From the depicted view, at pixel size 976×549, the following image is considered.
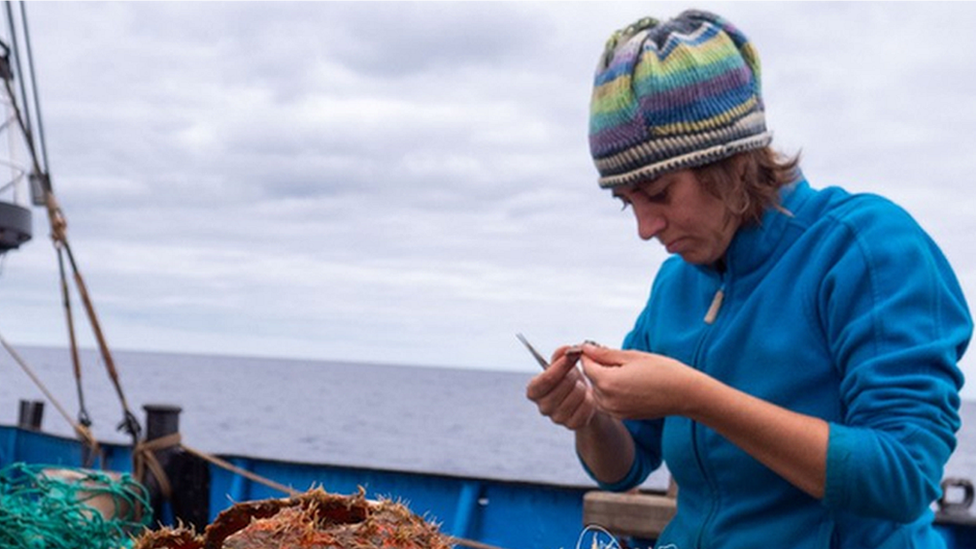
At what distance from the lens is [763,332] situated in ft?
8.17

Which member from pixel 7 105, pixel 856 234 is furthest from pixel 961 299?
pixel 7 105

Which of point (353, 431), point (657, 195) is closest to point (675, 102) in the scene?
point (657, 195)

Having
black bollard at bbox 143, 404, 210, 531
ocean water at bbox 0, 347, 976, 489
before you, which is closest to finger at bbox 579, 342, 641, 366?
black bollard at bbox 143, 404, 210, 531

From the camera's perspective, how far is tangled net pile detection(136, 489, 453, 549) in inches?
64.0

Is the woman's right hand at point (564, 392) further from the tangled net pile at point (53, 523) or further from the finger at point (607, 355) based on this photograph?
the tangled net pile at point (53, 523)

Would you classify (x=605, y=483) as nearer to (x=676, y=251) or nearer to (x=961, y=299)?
(x=676, y=251)

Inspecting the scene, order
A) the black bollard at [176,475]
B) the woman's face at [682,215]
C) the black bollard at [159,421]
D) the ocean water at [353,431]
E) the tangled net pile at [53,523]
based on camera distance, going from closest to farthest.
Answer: the woman's face at [682,215], the tangled net pile at [53,523], the black bollard at [176,475], the black bollard at [159,421], the ocean water at [353,431]

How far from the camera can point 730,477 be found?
2537mm

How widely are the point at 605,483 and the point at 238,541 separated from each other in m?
1.63

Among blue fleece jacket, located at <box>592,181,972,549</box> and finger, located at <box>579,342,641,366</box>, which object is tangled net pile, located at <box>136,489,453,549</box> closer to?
finger, located at <box>579,342,641,366</box>

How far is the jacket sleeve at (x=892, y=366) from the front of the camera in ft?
7.30

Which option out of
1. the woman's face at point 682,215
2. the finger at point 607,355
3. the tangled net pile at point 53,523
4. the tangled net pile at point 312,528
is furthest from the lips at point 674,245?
the tangled net pile at point 53,523

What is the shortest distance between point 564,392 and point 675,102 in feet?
2.51

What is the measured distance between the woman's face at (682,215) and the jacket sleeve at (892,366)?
0.87 feet
